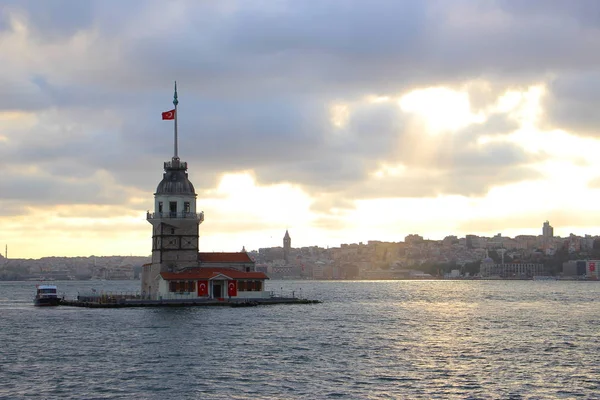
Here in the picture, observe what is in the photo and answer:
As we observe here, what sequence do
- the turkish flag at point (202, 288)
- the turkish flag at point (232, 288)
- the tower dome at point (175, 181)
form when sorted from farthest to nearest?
the tower dome at point (175, 181) → the turkish flag at point (232, 288) → the turkish flag at point (202, 288)

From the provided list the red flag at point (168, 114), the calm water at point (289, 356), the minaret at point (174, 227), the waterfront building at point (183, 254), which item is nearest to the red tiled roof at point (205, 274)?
the waterfront building at point (183, 254)

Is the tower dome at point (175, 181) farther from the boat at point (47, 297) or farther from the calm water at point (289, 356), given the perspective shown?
the boat at point (47, 297)

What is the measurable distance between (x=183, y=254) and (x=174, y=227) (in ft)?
9.91

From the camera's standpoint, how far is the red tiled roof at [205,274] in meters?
93.2

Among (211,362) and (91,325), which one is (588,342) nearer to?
(211,362)

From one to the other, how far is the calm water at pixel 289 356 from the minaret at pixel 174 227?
907 cm

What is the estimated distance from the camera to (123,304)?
93.9 meters

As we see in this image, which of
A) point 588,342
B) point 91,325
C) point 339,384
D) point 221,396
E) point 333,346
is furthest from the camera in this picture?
point 91,325

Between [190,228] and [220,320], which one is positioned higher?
[190,228]

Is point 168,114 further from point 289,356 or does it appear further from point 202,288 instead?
point 289,356

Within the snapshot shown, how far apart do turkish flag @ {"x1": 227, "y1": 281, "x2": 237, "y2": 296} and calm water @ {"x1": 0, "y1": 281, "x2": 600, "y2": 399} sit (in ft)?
22.7

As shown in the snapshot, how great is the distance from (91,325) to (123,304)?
18.7m

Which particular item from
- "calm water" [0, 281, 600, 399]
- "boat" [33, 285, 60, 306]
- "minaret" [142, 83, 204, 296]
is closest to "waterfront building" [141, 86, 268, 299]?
"minaret" [142, 83, 204, 296]

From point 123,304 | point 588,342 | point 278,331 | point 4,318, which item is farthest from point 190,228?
point 588,342
